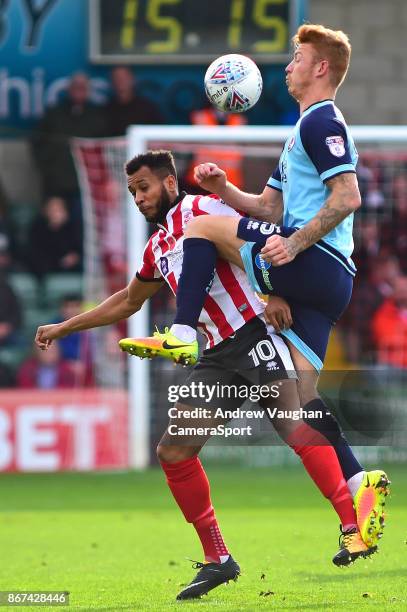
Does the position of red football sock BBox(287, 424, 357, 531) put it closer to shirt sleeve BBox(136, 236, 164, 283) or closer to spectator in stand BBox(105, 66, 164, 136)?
shirt sleeve BBox(136, 236, 164, 283)

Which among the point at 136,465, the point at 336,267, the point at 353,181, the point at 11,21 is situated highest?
the point at 11,21

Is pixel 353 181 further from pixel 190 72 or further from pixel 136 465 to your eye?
pixel 190 72

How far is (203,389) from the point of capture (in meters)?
6.41

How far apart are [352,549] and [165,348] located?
1.23 m

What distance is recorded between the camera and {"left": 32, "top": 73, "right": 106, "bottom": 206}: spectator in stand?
50.6 ft

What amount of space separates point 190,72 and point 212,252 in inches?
404

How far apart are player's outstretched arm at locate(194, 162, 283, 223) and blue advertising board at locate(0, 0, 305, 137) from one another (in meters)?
9.56

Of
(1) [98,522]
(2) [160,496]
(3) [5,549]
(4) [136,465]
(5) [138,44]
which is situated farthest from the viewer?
(5) [138,44]

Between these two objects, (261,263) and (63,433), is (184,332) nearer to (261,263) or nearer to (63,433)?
(261,263)

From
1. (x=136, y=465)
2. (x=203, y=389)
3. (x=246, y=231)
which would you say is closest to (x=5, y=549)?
(x=203, y=389)

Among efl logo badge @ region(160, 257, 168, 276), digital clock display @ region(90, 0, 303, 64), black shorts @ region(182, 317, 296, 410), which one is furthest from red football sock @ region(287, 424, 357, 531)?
digital clock display @ region(90, 0, 303, 64)

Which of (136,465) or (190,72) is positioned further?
(190,72)

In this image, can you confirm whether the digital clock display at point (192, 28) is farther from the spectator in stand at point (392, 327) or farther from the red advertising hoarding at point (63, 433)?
the red advertising hoarding at point (63, 433)

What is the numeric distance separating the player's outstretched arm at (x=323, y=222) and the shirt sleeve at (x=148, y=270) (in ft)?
2.72
